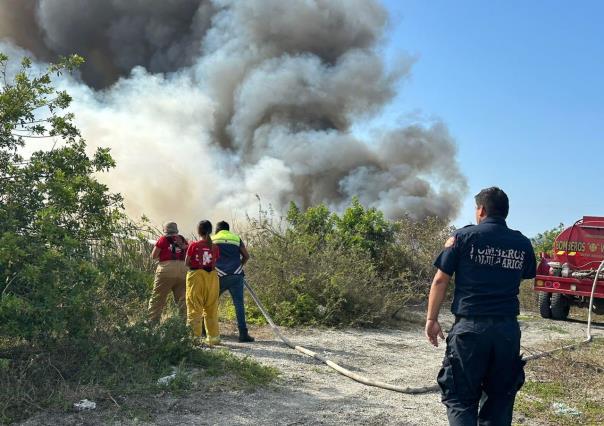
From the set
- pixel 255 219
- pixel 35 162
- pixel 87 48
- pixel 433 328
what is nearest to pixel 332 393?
pixel 433 328

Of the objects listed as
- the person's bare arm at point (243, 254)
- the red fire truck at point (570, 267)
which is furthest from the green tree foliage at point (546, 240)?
the person's bare arm at point (243, 254)

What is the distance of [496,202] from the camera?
13.7ft

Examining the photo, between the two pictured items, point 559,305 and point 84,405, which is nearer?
point 84,405

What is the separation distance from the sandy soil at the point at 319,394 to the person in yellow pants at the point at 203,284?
1.55 feet

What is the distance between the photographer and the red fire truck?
12.8 m

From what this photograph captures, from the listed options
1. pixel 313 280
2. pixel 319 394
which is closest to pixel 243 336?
pixel 313 280

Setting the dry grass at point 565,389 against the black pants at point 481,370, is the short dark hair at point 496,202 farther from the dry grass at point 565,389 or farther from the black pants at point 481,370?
the dry grass at point 565,389

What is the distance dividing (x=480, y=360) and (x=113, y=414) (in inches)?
111

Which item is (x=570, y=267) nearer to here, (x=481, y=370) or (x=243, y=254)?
(x=243, y=254)

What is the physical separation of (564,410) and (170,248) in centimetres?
492

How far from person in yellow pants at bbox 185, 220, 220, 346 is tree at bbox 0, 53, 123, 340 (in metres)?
1.69

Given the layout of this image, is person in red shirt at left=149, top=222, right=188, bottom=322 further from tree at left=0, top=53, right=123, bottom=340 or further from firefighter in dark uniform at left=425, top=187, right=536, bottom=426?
firefighter in dark uniform at left=425, top=187, right=536, bottom=426

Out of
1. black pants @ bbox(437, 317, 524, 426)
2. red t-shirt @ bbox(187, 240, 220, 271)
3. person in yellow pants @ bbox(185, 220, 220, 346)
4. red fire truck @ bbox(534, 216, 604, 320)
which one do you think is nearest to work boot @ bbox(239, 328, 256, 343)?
person in yellow pants @ bbox(185, 220, 220, 346)

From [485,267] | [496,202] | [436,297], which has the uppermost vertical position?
[496,202]
